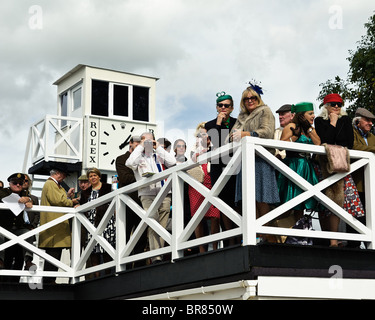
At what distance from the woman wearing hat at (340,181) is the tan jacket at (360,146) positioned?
0.17 metres

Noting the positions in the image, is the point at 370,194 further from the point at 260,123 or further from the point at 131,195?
the point at 131,195

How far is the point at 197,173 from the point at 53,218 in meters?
3.31

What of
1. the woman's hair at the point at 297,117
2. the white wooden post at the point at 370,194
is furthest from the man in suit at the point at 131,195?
the white wooden post at the point at 370,194

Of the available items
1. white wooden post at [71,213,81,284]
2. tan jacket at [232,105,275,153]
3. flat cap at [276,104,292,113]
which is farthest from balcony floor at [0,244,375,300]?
flat cap at [276,104,292,113]

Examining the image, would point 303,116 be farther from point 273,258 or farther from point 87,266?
point 87,266

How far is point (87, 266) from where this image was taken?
1194cm

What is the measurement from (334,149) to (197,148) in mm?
1844

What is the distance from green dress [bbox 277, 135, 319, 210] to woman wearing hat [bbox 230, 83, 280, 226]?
291 millimetres

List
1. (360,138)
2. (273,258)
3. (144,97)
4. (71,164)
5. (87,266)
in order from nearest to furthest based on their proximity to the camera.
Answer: (273,258) → (360,138) → (87,266) → (71,164) → (144,97)

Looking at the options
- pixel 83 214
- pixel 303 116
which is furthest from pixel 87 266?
pixel 303 116

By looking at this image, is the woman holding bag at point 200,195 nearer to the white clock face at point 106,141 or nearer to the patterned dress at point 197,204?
the patterned dress at point 197,204

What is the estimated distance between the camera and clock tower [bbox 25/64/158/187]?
77.6 ft

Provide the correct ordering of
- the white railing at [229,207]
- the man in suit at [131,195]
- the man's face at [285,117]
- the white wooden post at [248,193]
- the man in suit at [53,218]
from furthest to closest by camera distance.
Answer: the man in suit at [53,218] → the man in suit at [131,195] → the man's face at [285,117] → the white railing at [229,207] → the white wooden post at [248,193]

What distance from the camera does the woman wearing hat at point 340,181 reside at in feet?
27.0
